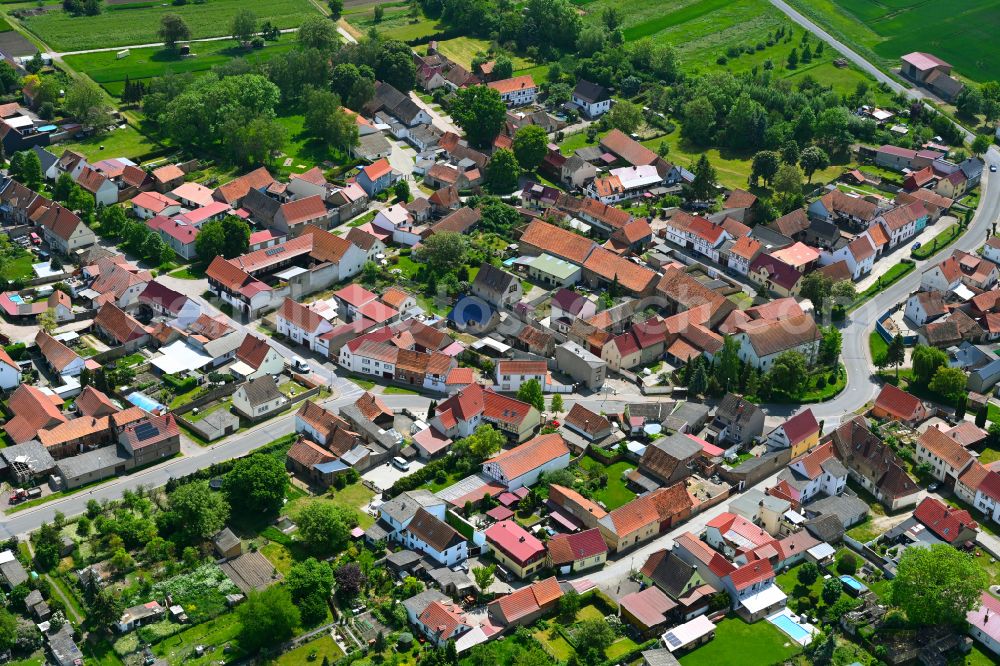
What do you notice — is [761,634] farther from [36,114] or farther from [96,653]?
[36,114]

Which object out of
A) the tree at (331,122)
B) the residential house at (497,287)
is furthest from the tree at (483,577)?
the tree at (331,122)

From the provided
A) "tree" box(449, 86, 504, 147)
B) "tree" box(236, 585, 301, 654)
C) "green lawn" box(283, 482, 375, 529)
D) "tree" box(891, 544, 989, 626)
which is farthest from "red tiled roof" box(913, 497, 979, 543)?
"tree" box(449, 86, 504, 147)

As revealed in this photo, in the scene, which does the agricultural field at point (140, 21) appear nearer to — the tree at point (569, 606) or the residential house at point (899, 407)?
the residential house at point (899, 407)

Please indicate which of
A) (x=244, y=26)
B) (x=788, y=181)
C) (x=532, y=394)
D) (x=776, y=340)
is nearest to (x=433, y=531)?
(x=532, y=394)

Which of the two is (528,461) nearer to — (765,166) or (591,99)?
(765,166)

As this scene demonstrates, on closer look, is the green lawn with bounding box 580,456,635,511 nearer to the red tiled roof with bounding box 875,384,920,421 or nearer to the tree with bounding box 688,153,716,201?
the red tiled roof with bounding box 875,384,920,421

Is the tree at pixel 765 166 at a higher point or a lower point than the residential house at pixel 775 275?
higher

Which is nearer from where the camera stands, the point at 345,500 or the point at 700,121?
the point at 345,500
